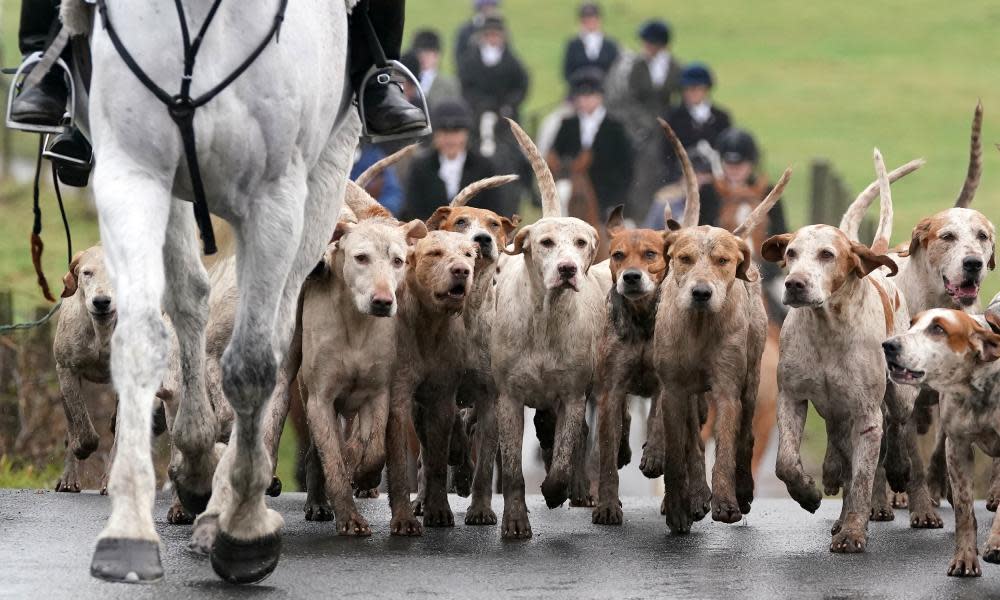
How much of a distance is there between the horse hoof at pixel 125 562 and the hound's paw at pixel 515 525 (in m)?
3.49

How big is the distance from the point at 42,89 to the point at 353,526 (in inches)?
110

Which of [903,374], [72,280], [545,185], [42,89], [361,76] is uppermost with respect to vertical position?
[361,76]

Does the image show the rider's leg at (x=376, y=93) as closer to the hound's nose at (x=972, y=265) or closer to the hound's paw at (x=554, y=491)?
the hound's paw at (x=554, y=491)

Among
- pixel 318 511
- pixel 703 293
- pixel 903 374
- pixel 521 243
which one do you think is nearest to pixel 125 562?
pixel 903 374

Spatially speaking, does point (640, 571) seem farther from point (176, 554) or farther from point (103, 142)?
point (103, 142)

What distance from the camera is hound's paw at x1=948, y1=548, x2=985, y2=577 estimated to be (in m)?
8.55

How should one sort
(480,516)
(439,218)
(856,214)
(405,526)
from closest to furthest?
(405,526) < (480,516) < (856,214) < (439,218)

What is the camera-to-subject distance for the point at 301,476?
43.7 ft

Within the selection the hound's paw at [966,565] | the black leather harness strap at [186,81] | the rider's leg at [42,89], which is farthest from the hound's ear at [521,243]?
the black leather harness strap at [186,81]

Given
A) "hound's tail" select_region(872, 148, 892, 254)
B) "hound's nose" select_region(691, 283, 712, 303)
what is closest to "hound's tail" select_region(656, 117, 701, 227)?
"hound's tail" select_region(872, 148, 892, 254)

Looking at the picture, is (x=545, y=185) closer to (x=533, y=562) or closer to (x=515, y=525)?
(x=515, y=525)

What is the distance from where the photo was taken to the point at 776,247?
10.4m

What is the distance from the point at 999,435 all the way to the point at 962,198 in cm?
348

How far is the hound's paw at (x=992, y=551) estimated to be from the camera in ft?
27.3
